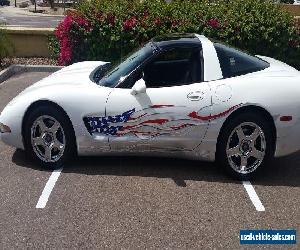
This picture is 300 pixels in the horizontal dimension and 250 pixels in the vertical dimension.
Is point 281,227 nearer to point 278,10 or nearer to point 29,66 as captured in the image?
point 278,10

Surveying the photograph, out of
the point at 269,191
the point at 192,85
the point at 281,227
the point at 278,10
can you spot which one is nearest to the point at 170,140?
the point at 192,85

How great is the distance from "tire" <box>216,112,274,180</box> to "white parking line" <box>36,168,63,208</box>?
183 centimetres

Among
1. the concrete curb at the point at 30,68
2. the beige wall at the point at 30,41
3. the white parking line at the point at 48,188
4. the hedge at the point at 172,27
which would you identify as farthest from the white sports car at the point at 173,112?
the beige wall at the point at 30,41

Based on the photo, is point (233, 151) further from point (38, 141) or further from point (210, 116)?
point (38, 141)

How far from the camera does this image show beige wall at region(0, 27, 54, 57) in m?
10.0

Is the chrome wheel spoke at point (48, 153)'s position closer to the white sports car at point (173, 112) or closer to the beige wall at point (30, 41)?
the white sports car at point (173, 112)

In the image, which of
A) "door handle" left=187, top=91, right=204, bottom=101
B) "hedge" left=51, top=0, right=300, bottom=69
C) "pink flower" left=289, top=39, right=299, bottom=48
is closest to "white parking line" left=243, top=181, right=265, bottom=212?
"door handle" left=187, top=91, right=204, bottom=101

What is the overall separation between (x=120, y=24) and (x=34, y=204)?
5.63m

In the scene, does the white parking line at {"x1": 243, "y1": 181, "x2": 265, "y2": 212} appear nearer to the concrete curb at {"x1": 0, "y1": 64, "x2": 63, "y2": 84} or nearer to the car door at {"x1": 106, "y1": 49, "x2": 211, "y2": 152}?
the car door at {"x1": 106, "y1": 49, "x2": 211, "y2": 152}

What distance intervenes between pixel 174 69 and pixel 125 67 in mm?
573

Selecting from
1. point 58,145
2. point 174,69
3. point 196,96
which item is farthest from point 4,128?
point 196,96

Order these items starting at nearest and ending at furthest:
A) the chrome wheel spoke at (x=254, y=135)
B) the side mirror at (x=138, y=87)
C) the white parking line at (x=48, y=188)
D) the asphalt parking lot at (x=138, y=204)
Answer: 1. the asphalt parking lot at (x=138, y=204)
2. the white parking line at (x=48, y=188)
3. the side mirror at (x=138, y=87)
4. the chrome wheel spoke at (x=254, y=135)

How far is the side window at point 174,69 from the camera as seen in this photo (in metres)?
4.28

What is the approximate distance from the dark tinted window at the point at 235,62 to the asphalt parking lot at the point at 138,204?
116cm
